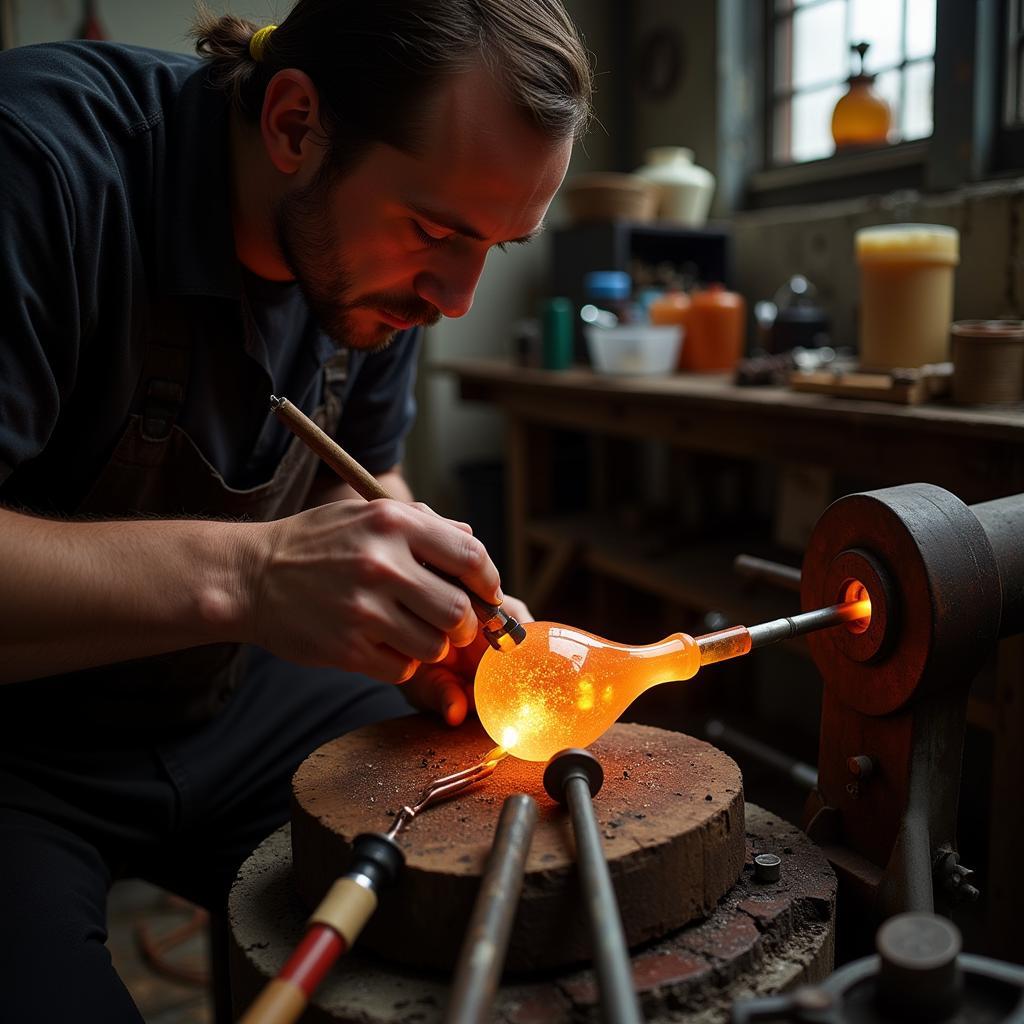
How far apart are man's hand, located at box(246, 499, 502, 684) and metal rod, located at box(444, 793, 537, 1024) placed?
0.63 ft

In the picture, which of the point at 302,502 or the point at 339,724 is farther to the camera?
the point at 302,502

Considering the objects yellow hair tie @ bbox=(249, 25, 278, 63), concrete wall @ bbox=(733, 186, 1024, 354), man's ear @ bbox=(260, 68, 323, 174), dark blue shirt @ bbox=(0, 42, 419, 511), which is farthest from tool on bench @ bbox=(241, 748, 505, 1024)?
concrete wall @ bbox=(733, 186, 1024, 354)

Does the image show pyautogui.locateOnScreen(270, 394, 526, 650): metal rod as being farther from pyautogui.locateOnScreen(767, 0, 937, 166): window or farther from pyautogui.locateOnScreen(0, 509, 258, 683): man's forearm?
pyautogui.locateOnScreen(767, 0, 937, 166): window

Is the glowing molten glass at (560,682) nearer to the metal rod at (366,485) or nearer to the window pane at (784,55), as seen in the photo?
the metal rod at (366,485)

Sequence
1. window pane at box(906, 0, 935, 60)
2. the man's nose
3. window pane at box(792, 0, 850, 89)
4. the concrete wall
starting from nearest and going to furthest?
the man's nose, the concrete wall, window pane at box(906, 0, 935, 60), window pane at box(792, 0, 850, 89)

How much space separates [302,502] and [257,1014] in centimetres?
110

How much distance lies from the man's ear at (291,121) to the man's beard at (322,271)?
4cm

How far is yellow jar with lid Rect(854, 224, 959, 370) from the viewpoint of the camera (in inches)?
78.9

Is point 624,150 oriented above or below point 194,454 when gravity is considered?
above

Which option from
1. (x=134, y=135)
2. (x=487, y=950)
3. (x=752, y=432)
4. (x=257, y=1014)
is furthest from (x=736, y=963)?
(x=752, y=432)

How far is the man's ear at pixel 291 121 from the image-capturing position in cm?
120

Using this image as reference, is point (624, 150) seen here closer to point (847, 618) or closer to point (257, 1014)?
point (847, 618)

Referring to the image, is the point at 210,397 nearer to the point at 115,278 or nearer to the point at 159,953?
the point at 115,278

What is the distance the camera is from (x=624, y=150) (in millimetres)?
3959
